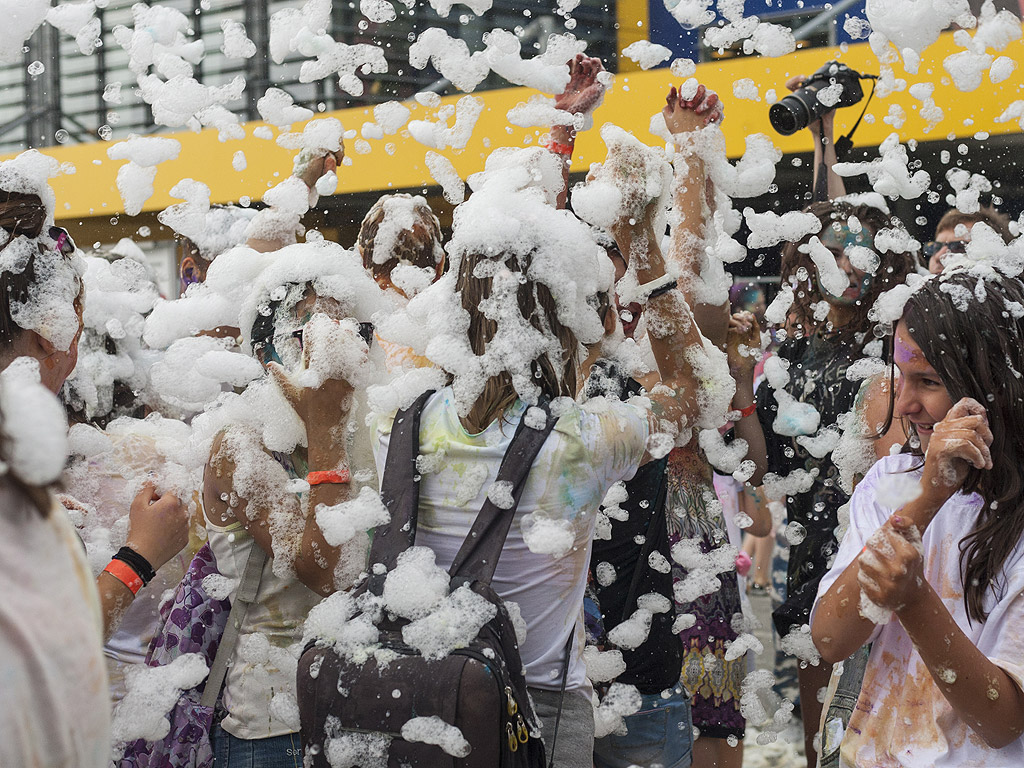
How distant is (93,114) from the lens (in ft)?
26.5

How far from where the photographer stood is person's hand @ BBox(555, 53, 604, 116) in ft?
6.70

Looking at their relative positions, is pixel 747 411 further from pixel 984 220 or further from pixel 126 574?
pixel 126 574

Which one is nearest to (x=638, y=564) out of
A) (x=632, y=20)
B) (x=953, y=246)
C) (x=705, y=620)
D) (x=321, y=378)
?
(x=705, y=620)

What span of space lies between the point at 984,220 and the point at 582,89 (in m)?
1.17

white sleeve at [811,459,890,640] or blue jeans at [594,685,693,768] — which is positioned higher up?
white sleeve at [811,459,890,640]

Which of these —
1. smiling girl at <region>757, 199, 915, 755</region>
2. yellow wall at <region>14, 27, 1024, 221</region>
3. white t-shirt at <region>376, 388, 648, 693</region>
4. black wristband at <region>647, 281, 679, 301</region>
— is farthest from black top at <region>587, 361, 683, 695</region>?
yellow wall at <region>14, 27, 1024, 221</region>

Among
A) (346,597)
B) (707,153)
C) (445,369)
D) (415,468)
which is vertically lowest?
(346,597)

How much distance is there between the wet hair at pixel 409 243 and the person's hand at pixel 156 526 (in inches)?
30.0

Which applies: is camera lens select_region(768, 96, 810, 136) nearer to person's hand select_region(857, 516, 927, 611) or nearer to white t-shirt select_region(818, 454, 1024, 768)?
white t-shirt select_region(818, 454, 1024, 768)

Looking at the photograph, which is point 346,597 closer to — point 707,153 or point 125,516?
point 125,516

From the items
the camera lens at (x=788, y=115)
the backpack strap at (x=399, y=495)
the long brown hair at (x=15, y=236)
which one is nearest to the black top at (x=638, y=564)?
the backpack strap at (x=399, y=495)

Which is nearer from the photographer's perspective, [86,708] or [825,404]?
[86,708]

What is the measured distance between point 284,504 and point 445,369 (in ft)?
1.35

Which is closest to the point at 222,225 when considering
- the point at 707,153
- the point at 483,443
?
the point at 707,153
